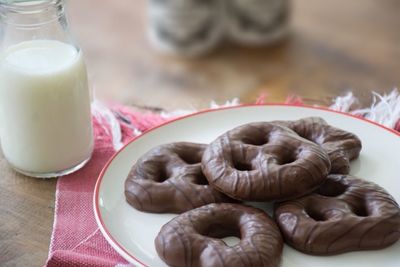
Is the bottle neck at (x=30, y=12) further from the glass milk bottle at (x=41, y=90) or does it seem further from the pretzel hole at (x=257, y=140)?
the pretzel hole at (x=257, y=140)

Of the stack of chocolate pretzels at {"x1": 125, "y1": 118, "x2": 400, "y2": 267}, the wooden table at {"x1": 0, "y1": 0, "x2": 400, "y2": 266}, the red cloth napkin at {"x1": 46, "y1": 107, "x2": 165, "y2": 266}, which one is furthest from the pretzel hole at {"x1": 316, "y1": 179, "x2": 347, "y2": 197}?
the wooden table at {"x1": 0, "y1": 0, "x2": 400, "y2": 266}

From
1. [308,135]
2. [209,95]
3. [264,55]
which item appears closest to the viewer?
[308,135]

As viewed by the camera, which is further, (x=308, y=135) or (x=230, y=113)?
(x=230, y=113)

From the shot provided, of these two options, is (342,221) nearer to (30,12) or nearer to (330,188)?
(330,188)

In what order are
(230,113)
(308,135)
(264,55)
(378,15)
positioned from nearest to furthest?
1. (308,135)
2. (230,113)
3. (264,55)
4. (378,15)

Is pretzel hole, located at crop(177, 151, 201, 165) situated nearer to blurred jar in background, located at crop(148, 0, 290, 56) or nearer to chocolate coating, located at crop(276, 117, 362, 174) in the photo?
chocolate coating, located at crop(276, 117, 362, 174)

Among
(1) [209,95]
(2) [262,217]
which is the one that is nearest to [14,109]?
(2) [262,217]

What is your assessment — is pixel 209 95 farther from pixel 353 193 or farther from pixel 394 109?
pixel 353 193
